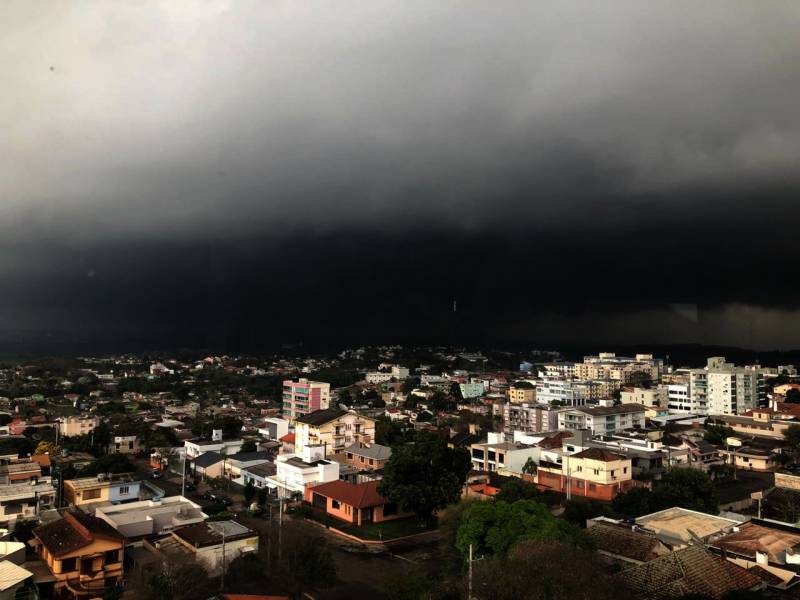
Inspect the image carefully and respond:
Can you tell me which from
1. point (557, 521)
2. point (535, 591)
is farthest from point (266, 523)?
point (535, 591)

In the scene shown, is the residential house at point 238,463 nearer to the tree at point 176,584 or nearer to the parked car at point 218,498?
the parked car at point 218,498

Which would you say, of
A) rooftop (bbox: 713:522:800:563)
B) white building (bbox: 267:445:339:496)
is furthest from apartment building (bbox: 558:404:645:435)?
rooftop (bbox: 713:522:800:563)

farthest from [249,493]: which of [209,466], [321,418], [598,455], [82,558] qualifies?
[598,455]

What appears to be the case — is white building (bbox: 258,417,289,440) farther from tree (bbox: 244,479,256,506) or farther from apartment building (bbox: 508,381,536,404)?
apartment building (bbox: 508,381,536,404)

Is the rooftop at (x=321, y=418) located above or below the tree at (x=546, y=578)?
below

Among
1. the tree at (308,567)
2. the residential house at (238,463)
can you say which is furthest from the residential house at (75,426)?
the tree at (308,567)

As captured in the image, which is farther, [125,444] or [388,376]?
[388,376]

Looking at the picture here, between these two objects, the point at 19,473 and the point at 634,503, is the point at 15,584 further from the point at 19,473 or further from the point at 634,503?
the point at 634,503
